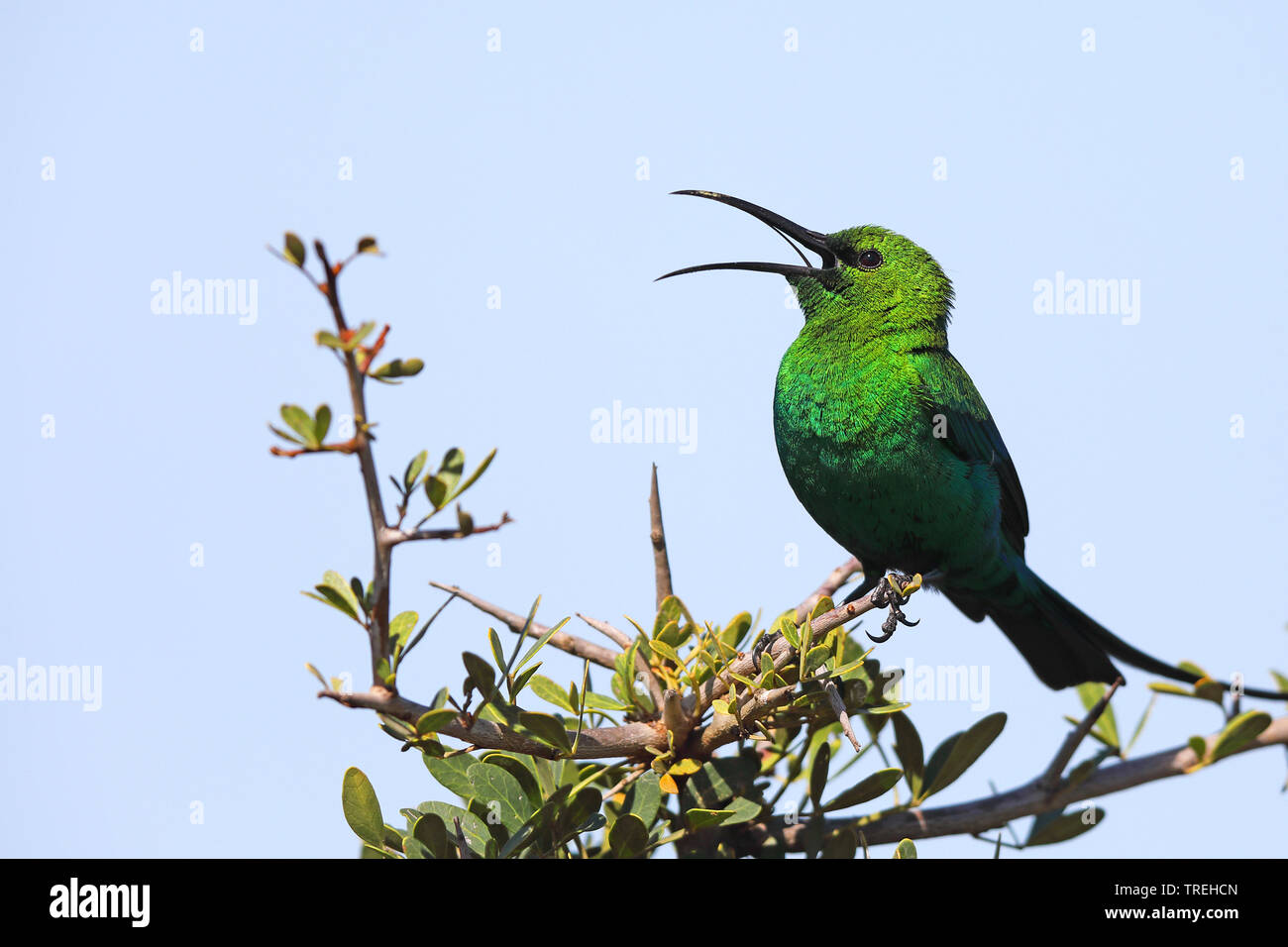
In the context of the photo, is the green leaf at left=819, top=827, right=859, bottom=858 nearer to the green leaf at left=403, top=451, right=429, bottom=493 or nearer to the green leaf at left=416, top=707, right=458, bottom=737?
the green leaf at left=416, top=707, right=458, bottom=737

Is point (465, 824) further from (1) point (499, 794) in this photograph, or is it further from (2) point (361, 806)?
(2) point (361, 806)

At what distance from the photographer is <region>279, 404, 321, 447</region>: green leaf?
5.79 ft

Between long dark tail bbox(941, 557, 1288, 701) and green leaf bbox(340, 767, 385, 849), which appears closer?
green leaf bbox(340, 767, 385, 849)

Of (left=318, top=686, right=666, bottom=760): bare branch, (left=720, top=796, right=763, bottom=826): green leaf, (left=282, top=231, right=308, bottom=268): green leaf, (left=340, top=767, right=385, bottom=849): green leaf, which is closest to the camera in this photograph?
(left=282, top=231, right=308, bottom=268): green leaf

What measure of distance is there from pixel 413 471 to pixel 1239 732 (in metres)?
2.33

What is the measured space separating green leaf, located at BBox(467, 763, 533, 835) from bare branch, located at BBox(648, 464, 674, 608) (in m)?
0.70

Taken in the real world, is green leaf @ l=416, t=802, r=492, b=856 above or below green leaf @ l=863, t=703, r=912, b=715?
below

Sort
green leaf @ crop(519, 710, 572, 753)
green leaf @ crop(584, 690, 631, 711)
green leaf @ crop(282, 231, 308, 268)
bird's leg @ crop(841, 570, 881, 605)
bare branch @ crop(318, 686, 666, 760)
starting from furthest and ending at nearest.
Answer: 1. bird's leg @ crop(841, 570, 881, 605)
2. green leaf @ crop(584, 690, 631, 711)
3. green leaf @ crop(519, 710, 572, 753)
4. bare branch @ crop(318, 686, 666, 760)
5. green leaf @ crop(282, 231, 308, 268)

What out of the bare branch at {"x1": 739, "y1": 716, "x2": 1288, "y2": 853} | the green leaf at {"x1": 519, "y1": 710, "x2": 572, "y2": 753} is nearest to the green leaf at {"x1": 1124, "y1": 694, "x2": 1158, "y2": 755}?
the bare branch at {"x1": 739, "y1": 716, "x2": 1288, "y2": 853}

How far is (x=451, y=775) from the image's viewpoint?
2576mm

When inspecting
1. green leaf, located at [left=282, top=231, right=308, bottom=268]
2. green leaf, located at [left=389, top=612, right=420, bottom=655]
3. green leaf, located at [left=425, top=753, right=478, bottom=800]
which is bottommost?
green leaf, located at [left=425, top=753, right=478, bottom=800]

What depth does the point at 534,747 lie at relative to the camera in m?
2.50
